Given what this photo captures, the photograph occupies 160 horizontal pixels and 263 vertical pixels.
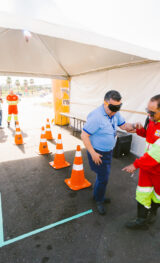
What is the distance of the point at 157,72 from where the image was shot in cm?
443

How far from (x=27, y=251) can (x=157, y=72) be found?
4971 millimetres

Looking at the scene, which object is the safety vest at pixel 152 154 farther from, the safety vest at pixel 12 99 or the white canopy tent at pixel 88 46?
the safety vest at pixel 12 99

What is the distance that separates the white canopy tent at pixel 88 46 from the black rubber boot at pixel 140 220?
2.80m

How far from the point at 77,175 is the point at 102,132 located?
1.60 meters

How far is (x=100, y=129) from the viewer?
231 centimetres

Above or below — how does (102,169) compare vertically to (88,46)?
below

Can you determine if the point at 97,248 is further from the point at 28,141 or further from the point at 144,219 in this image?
the point at 28,141

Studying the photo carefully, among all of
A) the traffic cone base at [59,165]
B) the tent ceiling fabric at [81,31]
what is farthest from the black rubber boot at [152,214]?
the tent ceiling fabric at [81,31]

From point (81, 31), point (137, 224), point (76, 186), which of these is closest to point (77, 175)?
point (76, 186)

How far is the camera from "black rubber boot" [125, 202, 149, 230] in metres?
2.30

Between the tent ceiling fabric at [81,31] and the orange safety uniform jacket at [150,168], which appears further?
the tent ceiling fabric at [81,31]

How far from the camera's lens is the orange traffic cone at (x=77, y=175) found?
3488mm

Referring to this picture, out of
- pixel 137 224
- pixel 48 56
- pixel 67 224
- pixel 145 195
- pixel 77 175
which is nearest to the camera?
pixel 145 195

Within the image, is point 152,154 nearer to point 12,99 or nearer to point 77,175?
point 77,175
